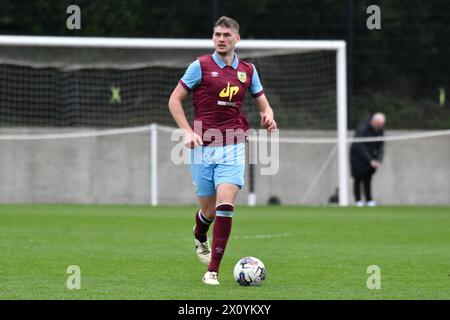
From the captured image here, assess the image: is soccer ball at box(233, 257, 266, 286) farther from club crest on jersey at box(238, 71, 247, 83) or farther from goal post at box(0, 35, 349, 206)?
goal post at box(0, 35, 349, 206)

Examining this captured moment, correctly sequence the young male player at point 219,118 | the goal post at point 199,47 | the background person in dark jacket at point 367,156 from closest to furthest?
the young male player at point 219,118
the goal post at point 199,47
the background person in dark jacket at point 367,156

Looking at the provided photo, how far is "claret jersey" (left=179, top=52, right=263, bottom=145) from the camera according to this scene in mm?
9672

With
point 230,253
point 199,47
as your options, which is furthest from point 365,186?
point 230,253

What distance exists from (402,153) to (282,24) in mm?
4358

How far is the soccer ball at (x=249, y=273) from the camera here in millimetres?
9117

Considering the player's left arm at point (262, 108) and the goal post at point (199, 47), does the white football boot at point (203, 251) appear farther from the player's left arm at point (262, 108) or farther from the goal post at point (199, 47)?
the goal post at point (199, 47)

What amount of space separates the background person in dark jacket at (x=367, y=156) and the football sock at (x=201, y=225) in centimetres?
Answer: 1426

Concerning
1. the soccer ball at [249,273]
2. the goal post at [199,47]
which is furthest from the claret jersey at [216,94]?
the goal post at [199,47]

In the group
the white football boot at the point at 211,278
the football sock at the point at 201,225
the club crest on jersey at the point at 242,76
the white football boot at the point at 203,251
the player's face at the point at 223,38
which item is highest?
the player's face at the point at 223,38

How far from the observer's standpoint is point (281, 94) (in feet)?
87.7

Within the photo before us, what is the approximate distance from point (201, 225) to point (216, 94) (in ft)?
4.71

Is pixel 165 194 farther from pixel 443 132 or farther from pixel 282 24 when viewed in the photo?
pixel 443 132

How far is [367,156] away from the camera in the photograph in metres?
24.5
